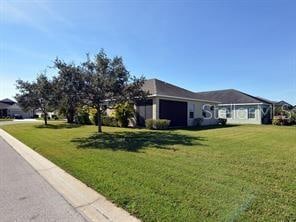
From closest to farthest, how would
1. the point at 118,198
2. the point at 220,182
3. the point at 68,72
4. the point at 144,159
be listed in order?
the point at 118,198 → the point at 220,182 → the point at 144,159 → the point at 68,72

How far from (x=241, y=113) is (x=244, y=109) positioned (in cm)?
Answer: 66

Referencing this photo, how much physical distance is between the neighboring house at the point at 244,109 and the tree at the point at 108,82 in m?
17.4

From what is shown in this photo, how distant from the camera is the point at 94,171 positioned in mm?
7152

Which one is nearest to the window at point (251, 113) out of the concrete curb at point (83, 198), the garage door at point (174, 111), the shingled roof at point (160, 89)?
the shingled roof at point (160, 89)

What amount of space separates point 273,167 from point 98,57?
1206 cm

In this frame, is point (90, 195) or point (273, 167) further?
point (273, 167)

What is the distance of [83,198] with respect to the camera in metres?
5.26

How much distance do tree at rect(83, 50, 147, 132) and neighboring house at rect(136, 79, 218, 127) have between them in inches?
170

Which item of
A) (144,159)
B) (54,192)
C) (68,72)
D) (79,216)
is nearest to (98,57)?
(68,72)

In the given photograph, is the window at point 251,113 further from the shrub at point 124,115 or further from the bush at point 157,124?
the shrub at point 124,115

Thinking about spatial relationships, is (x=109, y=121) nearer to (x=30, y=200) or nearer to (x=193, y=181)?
(x=193, y=181)

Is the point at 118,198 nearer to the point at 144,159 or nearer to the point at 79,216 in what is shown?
the point at 79,216

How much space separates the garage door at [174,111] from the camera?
22734 millimetres

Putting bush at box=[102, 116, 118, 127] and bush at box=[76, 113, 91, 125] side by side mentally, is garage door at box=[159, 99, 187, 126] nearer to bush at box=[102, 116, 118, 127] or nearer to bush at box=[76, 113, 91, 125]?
bush at box=[102, 116, 118, 127]
